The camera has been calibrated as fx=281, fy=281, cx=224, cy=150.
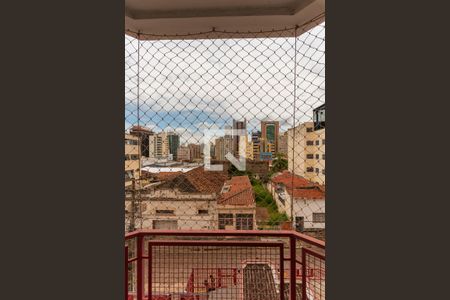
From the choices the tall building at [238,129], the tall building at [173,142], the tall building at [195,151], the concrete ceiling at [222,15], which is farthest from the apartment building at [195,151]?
the concrete ceiling at [222,15]

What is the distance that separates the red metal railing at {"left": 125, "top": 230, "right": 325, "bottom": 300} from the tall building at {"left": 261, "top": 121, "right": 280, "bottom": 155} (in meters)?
0.93

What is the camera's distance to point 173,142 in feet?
8.82

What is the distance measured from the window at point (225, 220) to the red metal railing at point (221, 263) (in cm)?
74

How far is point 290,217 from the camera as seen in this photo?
2.70m

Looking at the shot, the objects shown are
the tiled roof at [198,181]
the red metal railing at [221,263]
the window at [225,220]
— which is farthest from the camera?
the window at [225,220]

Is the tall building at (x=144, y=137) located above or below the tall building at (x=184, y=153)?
above

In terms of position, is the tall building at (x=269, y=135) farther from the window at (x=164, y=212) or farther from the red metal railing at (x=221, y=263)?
the window at (x=164, y=212)

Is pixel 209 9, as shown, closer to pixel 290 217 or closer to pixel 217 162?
pixel 217 162

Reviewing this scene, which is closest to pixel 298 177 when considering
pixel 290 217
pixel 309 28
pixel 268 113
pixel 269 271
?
pixel 290 217

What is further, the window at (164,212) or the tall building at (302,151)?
the window at (164,212)

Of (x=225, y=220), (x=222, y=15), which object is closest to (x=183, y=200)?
(x=225, y=220)

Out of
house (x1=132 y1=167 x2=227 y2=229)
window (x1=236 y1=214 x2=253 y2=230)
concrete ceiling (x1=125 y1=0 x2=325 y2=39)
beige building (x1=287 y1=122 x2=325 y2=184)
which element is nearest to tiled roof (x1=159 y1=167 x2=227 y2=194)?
house (x1=132 y1=167 x2=227 y2=229)

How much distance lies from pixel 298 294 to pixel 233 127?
144 centimetres

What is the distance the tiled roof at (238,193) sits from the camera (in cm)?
291
